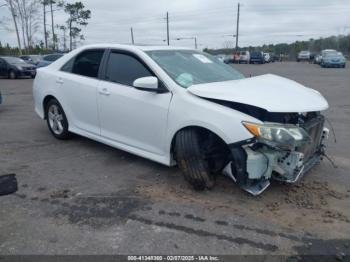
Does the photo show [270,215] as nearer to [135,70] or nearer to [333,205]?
[333,205]

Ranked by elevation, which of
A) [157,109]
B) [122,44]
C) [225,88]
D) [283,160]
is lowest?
[283,160]

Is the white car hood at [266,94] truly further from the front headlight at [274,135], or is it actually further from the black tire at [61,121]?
the black tire at [61,121]

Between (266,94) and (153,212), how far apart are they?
171cm

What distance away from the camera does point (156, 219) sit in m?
3.65

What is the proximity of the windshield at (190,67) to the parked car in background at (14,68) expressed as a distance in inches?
778

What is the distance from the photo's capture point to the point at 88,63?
5.72 metres

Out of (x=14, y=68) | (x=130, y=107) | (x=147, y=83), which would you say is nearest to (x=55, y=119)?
(x=130, y=107)

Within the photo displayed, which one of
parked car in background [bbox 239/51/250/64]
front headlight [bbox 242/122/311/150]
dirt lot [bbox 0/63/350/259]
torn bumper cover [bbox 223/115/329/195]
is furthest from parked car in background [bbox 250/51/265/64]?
front headlight [bbox 242/122/311/150]

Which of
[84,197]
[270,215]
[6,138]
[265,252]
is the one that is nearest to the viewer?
[265,252]

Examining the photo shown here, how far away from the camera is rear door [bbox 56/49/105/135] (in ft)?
17.9

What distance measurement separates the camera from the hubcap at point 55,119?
6306 mm

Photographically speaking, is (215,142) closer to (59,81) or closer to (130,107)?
(130,107)

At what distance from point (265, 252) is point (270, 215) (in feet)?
2.28

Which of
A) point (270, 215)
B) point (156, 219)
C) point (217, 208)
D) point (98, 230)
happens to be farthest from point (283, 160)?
point (98, 230)
